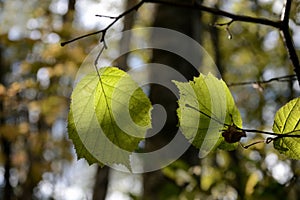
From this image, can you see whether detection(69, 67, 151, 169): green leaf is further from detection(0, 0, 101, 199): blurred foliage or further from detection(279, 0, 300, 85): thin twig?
detection(0, 0, 101, 199): blurred foliage

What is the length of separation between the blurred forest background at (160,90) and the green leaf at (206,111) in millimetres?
192

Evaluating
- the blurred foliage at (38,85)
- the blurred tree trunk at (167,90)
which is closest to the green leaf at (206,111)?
the blurred tree trunk at (167,90)

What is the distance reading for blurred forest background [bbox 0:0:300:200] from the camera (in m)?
1.06

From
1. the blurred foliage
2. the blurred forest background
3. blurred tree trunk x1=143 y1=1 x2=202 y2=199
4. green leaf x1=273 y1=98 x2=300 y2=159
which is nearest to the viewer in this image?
green leaf x1=273 y1=98 x2=300 y2=159

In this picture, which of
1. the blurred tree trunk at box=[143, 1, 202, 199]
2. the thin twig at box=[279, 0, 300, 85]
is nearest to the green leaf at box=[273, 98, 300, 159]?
the thin twig at box=[279, 0, 300, 85]

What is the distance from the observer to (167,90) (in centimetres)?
163

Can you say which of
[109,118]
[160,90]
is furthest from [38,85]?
[109,118]

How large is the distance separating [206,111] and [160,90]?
4.39 ft

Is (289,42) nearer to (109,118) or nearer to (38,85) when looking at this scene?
(109,118)

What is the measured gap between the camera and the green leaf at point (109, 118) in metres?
0.34

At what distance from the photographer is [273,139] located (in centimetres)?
33

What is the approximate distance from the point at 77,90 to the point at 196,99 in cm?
9

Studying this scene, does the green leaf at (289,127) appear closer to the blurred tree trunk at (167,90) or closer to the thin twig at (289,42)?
the thin twig at (289,42)

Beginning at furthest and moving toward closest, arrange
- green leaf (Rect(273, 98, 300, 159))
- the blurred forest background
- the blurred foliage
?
the blurred foliage, the blurred forest background, green leaf (Rect(273, 98, 300, 159))
